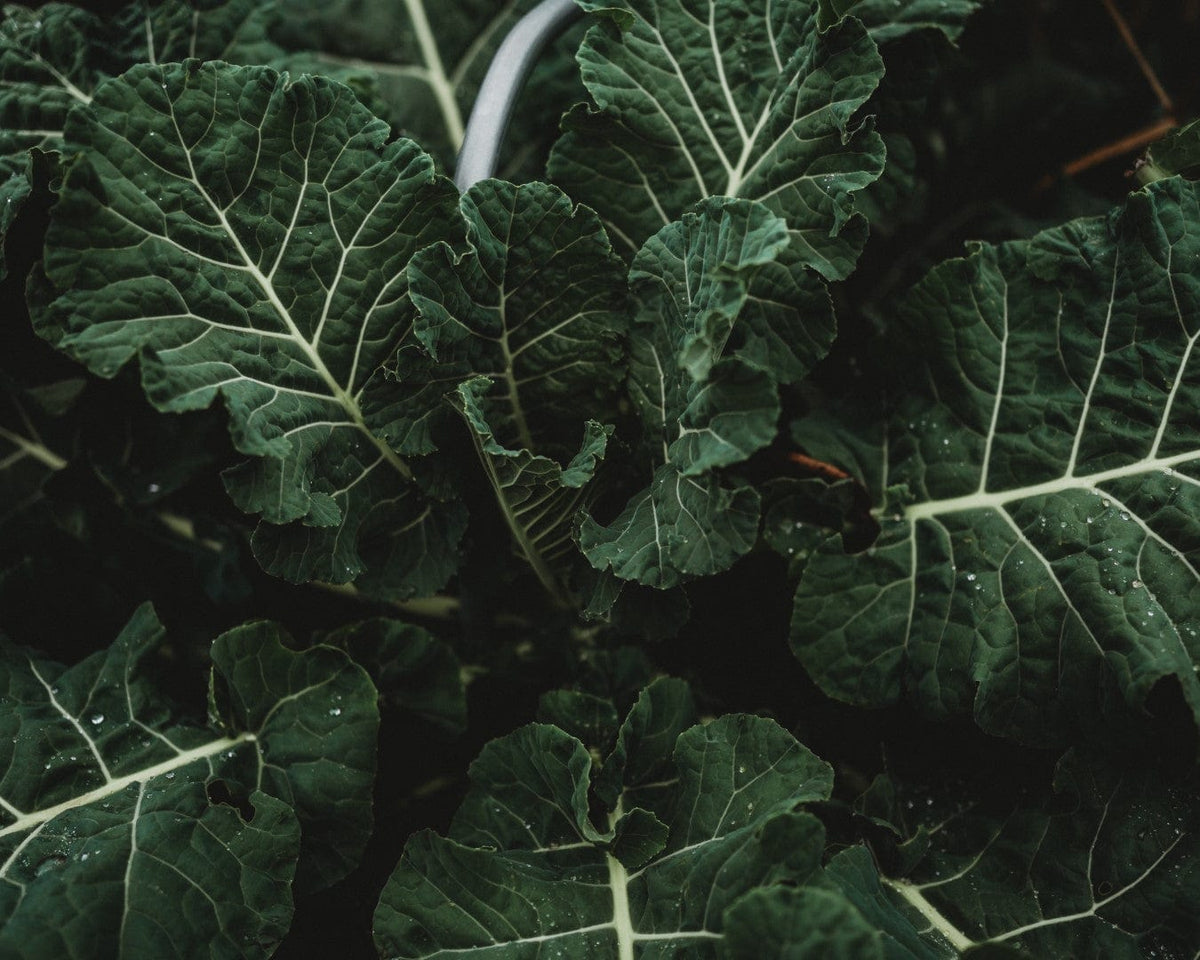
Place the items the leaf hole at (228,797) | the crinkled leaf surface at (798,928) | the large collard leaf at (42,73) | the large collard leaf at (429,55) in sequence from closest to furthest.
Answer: the crinkled leaf surface at (798,928)
the leaf hole at (228,797)
the large collard leaf at (42,73)
the large collard leaf at (429,55)

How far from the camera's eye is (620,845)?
2.55 ft

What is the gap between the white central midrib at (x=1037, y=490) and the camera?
31.5 inches

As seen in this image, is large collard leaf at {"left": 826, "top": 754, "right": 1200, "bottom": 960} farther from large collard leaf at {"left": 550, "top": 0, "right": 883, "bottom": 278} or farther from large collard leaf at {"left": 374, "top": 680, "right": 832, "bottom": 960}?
large collard leaf at {"left": 550, "top": 0, "right": 883, "bottom": 278}

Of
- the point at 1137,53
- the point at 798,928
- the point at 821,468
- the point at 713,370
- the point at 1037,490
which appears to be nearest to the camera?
the point at 798,928

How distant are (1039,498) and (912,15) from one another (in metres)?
0.51

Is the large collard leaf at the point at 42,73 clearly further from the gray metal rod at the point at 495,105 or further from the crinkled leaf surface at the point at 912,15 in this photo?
the crinkled leaf surface at the point at 912,15

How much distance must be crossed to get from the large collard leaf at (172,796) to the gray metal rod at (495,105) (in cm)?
48

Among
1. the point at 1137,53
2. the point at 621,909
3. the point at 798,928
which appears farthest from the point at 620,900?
the point at 1137,53

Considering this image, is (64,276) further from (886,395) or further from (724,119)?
(886,395)

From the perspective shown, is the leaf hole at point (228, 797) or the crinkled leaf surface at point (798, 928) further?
the leaf hole at point (228, 797)

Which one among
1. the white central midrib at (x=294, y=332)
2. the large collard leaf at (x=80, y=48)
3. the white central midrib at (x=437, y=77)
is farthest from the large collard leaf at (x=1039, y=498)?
the large collard leaf at (x=80, y=48)

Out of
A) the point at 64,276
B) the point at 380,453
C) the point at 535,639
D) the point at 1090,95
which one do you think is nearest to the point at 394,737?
the point at 535,639

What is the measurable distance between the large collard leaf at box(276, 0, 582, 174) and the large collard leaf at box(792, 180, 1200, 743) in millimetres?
573

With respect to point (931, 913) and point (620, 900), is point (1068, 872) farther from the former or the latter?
point (620, 900)
